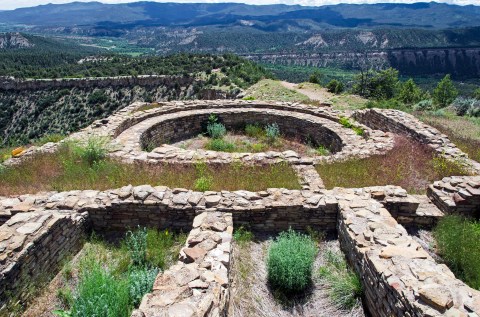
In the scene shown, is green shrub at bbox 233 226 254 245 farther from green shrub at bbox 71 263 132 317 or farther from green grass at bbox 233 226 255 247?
green shrub at bbox 71 263 132 317

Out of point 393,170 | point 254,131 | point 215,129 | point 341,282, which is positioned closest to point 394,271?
point 341,282

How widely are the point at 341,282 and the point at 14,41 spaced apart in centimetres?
18280

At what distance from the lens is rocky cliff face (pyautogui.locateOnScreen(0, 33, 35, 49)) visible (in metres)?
138

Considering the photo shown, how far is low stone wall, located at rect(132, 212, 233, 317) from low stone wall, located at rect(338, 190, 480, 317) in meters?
1.90

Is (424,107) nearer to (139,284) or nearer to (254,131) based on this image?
(254,131)

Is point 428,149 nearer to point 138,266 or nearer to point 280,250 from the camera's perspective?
point 280,250

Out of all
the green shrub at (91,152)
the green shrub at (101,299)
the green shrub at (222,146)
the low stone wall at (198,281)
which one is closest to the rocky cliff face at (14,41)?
the green shrub at (222,146)

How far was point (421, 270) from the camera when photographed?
3.83 metres

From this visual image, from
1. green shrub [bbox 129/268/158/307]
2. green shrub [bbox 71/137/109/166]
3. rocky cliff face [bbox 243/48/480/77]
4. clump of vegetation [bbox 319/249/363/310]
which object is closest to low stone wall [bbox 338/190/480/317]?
clump of vegetation [bbox 319/249/363/310]

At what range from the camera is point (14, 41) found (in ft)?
477

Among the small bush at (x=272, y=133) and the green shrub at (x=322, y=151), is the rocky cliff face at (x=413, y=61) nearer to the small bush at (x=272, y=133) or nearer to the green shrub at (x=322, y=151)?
the small bush at (x=272, y=133)

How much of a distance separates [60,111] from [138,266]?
44.0 m

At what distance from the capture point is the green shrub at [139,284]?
14.4 ft

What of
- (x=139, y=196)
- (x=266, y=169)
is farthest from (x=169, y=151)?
(x=139, y=196)
